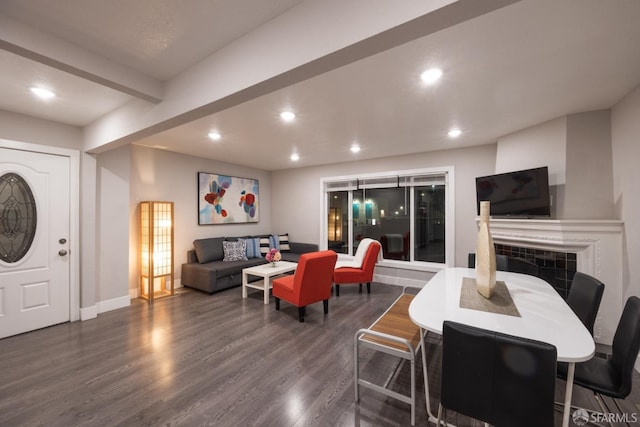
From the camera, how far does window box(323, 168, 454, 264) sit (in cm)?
473

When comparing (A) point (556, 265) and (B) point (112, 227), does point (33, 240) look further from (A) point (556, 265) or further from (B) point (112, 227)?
(A) point (556, 265)

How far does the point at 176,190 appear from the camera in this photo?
4.80 m

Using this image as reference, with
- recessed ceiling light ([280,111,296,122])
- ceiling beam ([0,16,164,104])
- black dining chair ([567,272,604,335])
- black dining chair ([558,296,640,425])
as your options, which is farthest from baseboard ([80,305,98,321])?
black dining chair ([567,272,604,335])

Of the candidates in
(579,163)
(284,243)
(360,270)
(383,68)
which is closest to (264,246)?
(284,243)

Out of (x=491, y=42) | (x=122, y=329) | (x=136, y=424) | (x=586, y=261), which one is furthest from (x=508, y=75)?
(x=122, y=329)

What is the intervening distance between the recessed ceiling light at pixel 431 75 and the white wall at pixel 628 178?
186cm

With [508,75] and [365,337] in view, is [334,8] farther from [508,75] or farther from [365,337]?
[365,337]

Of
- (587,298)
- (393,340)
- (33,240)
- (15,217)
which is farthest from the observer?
(33,240)

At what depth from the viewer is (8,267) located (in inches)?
113

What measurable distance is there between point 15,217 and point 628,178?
249 inches

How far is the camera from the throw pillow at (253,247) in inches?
217

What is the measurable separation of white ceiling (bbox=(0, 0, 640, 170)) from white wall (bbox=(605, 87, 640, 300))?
0.20 metres

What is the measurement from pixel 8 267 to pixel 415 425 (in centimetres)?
428

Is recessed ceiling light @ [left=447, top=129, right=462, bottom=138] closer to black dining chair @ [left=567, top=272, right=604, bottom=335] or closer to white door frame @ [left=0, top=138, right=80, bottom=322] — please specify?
black dining chair @ [left=567, top=272, right=604, bottom=335]
